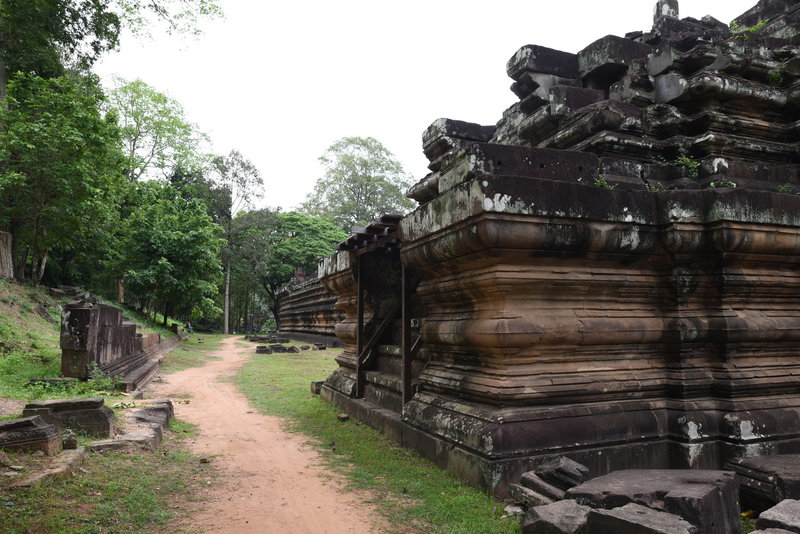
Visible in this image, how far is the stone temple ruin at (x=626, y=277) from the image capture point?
3.95 m

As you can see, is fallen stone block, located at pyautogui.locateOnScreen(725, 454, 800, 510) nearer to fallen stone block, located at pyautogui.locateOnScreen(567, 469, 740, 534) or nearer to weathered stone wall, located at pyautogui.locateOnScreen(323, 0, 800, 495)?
fallen stone block, located at pyautogui.locateOnScreen(567, 469, 740, 534)

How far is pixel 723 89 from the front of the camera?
192 inches

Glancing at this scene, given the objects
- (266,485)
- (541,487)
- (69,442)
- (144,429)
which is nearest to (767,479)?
(541,487)

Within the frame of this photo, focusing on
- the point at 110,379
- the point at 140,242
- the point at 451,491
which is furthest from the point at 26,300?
the point at 451,491

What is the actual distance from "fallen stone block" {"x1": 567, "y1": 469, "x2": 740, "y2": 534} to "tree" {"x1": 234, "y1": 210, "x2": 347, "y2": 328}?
107 feet

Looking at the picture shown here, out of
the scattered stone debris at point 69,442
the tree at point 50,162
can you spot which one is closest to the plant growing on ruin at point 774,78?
the scattered stone debris at point 69,442

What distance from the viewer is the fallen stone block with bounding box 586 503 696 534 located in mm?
2396

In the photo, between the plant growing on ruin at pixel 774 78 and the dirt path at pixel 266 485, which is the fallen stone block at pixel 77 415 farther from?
the plant growing on ruin at pixel 774 78

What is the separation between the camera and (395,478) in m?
4.31

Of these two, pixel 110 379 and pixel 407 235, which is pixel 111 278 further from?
pixel 407 235

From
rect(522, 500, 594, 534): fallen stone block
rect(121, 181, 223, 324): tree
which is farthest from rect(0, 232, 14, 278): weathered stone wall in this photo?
rect(522, 500, 594, 534): fallen stone block

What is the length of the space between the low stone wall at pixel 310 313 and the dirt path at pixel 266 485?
14.7 meters

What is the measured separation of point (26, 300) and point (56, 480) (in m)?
13.0

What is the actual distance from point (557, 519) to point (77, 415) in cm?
445
